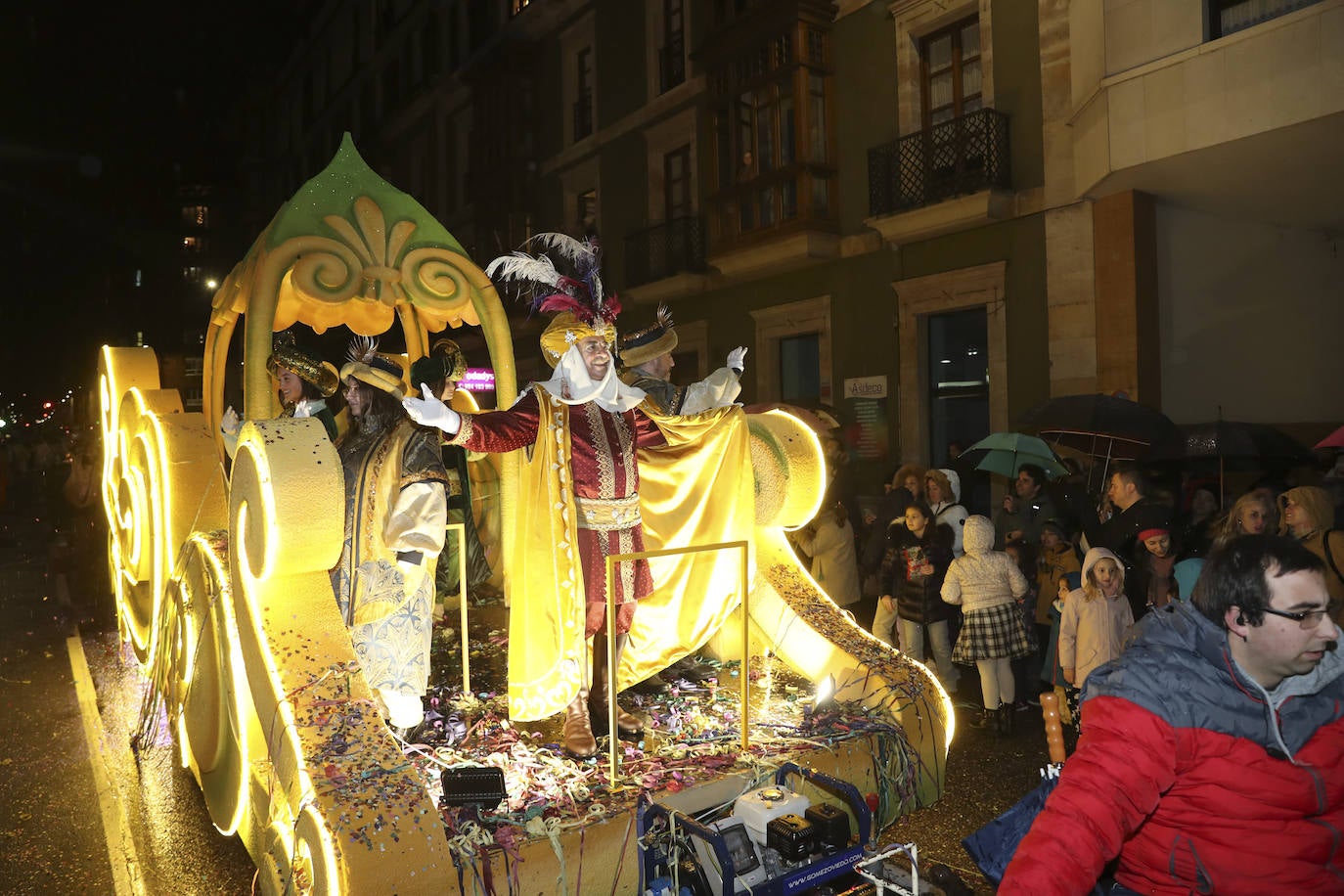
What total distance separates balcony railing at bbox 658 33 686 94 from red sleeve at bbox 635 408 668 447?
14.4 meters

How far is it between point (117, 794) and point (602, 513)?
10.5 feet

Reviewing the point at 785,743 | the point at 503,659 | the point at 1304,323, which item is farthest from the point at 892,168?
the point at 785,743

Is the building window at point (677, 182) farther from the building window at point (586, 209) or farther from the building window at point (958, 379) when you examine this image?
the building window at point (958, 379)

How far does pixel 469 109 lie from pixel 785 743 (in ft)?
78.9

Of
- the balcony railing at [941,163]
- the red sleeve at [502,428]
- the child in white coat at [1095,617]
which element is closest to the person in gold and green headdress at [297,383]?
the red sleeve at [502,428]

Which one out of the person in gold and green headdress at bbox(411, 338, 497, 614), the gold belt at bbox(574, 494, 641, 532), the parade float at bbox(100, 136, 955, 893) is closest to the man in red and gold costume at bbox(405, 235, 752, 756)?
the gold belt at bbox(574, 494, 641, 532)

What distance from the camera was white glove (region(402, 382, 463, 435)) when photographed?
3.78 metres

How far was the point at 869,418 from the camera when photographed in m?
14.2

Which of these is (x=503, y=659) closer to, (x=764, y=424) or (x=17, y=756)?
(x=764, y=424)

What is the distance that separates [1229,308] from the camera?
11352 millimetres

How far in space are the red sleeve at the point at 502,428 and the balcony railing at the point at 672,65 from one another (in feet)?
48.5

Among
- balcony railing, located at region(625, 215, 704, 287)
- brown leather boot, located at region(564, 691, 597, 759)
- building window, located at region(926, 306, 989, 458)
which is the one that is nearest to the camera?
brown leather boot, located at region(564, 691, 597, 759)

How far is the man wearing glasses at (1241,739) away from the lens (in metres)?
2.15

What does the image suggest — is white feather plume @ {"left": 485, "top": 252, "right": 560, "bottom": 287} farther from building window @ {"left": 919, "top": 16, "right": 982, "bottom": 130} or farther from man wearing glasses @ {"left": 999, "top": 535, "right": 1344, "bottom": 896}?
building window @ {"left": 919, "top": 16, "right": 982, "bottom": 130}
